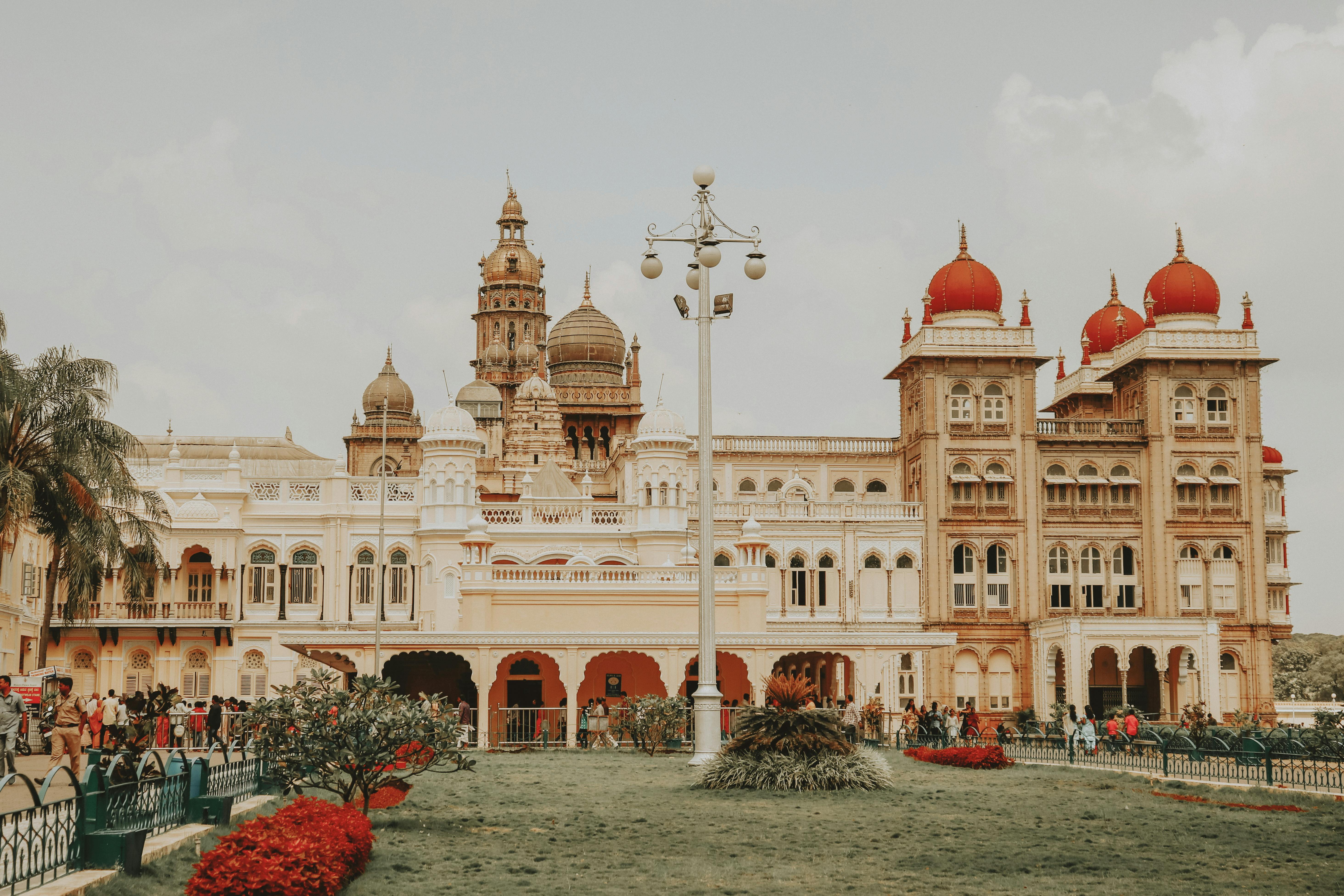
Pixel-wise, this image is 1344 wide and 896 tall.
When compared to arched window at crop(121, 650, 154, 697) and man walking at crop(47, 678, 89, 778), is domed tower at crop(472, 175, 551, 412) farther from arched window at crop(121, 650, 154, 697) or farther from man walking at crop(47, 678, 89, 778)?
man walking at crop(47, 678, 89, 778)

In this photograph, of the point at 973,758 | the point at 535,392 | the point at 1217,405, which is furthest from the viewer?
the point at 535,392

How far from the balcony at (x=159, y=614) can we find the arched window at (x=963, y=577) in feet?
85.0

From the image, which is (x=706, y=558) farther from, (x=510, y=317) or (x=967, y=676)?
(x=510, y=317)

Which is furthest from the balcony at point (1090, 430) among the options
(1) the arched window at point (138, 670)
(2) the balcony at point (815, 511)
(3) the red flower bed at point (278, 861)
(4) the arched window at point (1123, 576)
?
(3) the red flower bed at point (278, 861)

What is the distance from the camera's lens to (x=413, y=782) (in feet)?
75.4

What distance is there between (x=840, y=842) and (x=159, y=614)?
37.9 metres

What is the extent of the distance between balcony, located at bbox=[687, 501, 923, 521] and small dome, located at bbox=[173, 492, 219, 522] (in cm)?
1657

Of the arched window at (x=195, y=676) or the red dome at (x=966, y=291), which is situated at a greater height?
the red dome at (x=966, y=291)

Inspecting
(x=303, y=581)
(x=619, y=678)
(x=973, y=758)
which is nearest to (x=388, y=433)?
(x=303, y=581)

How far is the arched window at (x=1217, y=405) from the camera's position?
58.2 meters

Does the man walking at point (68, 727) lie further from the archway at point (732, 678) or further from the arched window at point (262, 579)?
the arched window at point (262, 579)

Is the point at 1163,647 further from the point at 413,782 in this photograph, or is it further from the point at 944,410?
the point at 413,782

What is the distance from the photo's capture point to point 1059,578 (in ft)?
187

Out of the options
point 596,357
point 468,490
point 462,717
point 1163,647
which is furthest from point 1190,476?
→ point 596,357
